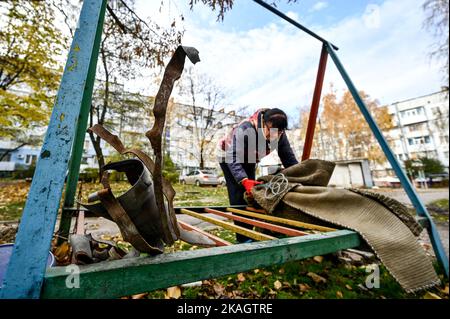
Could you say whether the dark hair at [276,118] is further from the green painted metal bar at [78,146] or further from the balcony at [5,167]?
the balcony at [5,167]

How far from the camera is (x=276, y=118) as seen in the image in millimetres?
2236

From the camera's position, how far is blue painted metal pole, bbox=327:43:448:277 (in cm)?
194

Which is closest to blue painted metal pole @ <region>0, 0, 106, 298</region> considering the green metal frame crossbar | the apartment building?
the green metal frame crossbar

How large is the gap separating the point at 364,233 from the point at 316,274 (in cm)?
115

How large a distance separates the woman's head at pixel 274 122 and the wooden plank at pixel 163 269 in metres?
1.59

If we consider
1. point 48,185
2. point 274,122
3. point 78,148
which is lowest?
point 48,185

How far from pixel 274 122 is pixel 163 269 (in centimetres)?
194

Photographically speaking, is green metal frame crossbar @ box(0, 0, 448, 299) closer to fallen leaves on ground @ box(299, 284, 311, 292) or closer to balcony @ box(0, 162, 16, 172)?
fallen leaves on ground @ box(299, 284, 311, 292)

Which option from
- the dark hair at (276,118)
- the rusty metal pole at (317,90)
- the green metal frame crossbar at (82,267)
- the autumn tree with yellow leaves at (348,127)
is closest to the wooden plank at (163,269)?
the green metal frame crossbar at (82,267)

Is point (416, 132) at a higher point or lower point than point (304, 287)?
higher

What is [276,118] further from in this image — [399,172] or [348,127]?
[348,127]

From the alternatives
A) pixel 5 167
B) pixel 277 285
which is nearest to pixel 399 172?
pixel 277 285

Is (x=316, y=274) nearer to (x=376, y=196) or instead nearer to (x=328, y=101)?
(x=376, y=196)

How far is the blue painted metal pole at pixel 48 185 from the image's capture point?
46 cm
